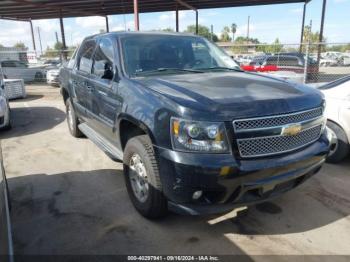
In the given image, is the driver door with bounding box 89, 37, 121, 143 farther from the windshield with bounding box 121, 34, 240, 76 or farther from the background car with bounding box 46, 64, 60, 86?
the background car with bounding box 46, 64, 60, 86

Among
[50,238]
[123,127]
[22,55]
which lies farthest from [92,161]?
[22,55]

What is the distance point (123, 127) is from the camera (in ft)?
11.7

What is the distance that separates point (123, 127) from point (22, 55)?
718 inches

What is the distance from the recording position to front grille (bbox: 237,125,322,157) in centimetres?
261

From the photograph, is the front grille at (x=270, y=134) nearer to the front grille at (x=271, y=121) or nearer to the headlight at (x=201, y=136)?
the front grille at (x=271, y=121)

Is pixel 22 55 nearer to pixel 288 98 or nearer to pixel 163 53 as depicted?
pixel 163 53

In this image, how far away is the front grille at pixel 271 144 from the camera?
8.57ft

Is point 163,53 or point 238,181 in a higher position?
point 163,53

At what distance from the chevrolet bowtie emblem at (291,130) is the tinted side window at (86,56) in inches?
119

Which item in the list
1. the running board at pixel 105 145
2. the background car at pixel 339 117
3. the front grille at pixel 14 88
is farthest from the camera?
the front grille at pixel 14 88

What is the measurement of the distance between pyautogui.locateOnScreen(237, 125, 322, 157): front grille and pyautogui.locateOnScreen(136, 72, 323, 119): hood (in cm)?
23

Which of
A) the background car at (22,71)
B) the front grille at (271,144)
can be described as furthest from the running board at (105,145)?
the background car at (22,71)

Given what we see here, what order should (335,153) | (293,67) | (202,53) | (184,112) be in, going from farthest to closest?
1. (293,67)
2. (335,153)
3. (202,53)
4. (184,112)

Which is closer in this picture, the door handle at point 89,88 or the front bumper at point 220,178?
the front bumper at point 220,178
